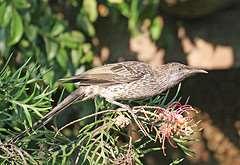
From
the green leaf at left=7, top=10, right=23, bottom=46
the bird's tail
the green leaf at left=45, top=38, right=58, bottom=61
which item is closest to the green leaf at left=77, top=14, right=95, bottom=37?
the green leaf at left=45, top=38, right=58, bottom=61

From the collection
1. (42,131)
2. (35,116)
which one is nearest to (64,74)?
(35,116)

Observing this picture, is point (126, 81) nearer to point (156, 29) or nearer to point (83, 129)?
point (83, 129)

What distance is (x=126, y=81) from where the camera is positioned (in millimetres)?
3609

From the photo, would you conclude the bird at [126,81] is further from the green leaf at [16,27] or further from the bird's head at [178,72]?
the green leaf at [16,27]

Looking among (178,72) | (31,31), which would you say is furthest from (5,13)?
(178,72)

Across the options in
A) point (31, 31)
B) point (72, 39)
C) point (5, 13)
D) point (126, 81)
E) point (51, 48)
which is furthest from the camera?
point (72, 39)

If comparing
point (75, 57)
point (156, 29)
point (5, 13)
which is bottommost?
point (75, 57)

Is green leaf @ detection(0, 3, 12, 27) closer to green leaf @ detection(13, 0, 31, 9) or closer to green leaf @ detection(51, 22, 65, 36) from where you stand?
green leaf @ detection(13, 0, 31, 9)

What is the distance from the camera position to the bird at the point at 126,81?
136 inches

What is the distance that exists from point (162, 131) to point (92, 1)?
221cm

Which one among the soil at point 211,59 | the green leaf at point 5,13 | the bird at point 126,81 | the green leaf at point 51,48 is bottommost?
the soil at point 211,59

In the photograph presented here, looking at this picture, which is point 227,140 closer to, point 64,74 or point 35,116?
point 64,74

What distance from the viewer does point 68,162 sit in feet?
8.97

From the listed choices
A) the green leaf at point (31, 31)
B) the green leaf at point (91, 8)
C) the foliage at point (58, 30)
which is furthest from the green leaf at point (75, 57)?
the green leaf at point (31, 31)
